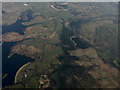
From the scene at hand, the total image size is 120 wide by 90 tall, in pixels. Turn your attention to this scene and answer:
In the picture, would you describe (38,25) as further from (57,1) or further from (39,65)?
(57,1)

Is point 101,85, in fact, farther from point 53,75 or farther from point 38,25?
point 38,25

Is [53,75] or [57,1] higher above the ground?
[57,1]

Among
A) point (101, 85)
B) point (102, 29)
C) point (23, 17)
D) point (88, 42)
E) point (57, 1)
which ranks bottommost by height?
point (101, 85)

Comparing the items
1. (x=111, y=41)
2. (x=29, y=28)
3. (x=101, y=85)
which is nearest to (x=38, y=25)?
(x=29, y=28)

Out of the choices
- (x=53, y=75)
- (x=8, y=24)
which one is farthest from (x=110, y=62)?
(x=8, y=24)

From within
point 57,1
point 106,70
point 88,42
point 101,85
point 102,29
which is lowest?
point 101,85

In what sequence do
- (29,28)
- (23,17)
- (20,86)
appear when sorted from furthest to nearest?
(23,17) → (29,28) → (20,86)

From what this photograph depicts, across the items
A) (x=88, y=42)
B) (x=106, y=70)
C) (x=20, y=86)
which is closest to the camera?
(x=20, y=86)

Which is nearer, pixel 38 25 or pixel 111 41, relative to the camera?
pixel 111 41

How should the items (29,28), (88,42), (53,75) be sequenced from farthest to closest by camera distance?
1. (29,28)
2. (88,42)
3. (53,75)
